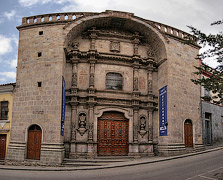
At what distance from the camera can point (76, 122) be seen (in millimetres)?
15180

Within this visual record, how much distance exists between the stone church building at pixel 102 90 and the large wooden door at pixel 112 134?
0.07m

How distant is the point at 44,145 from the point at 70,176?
12.3ft

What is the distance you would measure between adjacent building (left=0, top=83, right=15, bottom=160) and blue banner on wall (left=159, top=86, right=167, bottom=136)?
10232 millimetres

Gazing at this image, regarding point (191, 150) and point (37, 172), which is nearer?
point (37, 172)

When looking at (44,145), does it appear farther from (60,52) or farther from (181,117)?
(181,117)

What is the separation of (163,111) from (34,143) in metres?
8.83

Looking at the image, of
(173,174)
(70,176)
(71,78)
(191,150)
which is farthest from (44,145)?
(191,150)

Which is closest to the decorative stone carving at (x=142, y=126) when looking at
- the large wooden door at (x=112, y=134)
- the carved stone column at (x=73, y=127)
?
the large wooden door at (x=112, y=134)

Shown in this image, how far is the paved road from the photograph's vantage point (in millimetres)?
9602

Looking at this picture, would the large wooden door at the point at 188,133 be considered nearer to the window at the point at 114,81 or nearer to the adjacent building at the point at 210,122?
the adjacent building at the point at 210,122

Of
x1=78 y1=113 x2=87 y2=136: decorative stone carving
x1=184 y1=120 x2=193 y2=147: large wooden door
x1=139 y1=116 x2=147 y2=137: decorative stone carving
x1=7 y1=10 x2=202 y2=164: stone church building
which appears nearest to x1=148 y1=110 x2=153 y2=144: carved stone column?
x1=7 y1=10 x2=202 y2=164: stone church building

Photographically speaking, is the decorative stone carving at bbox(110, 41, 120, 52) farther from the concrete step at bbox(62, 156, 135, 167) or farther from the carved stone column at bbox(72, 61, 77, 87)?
the concrete step at bbox(62, 156, 135, 167)

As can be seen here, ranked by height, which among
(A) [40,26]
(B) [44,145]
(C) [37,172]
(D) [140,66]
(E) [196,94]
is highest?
(A) [40,26]

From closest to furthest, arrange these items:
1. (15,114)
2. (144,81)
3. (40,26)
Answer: (15,114) → (40,26) → (144,81)
